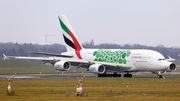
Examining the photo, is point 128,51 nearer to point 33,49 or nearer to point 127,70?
point 127,70

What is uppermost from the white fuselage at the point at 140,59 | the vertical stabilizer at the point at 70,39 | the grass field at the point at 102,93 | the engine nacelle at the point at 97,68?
the vertical stabilizer at the point at 70,39

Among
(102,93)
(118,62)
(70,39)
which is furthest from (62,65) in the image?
(102,93)

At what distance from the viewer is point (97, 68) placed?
5522 centimetres

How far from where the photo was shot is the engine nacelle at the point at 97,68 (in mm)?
55281

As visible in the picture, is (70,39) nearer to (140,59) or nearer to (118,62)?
(118,62)

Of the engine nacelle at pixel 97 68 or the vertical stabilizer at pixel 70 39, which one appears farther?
the vertical stabilizer at pixel 70 39

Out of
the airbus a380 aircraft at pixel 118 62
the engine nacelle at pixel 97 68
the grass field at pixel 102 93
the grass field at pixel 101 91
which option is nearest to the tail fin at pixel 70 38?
the airbus a380 aircraft at pixel 118 62

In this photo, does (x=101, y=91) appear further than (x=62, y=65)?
No

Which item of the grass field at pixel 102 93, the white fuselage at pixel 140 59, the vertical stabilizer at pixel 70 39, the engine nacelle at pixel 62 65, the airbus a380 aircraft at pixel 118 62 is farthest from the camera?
the vertical stabilizer at pixel 70 39

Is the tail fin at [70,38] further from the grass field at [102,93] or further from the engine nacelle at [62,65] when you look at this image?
the grass field at [102,93]

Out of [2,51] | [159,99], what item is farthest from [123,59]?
[2,51]

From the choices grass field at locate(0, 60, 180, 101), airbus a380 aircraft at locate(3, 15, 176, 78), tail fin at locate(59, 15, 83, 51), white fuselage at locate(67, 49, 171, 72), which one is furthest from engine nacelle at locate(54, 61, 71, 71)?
grass field at locate(0, 60, 180, 101)

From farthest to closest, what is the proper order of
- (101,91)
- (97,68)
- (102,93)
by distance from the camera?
(97,68)
(101,91)
(102,93)

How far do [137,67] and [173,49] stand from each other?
92.2 meters
